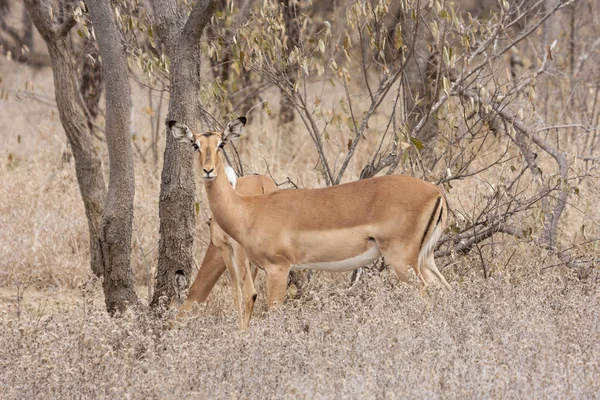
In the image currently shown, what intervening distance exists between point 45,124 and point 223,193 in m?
6.33

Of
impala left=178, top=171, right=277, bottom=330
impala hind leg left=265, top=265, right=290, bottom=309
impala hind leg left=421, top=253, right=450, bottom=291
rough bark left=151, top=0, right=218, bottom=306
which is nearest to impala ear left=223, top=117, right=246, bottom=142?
rough bark left=151, top=0, right=218, bottom=306

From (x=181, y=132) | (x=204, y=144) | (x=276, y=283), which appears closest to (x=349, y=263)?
(x=276, y=283)

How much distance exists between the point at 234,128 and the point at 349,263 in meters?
1.14

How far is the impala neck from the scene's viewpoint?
6.20 meters

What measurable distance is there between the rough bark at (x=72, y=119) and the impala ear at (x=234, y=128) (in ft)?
6.17

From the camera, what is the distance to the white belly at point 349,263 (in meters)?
6.14

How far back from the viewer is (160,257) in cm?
629

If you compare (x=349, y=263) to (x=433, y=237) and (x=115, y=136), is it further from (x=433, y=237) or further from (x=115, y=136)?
(x=115, y=136)

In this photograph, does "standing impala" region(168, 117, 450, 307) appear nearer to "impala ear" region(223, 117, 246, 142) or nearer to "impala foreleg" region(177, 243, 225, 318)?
"impala ear" region(223, 117, 246, 142)

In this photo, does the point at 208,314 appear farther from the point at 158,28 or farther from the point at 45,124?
the point at 45,124

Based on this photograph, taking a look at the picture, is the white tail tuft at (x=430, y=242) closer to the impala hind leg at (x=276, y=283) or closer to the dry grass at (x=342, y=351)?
the dry grass at (x=342, y=351)

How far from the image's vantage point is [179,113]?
6043mm

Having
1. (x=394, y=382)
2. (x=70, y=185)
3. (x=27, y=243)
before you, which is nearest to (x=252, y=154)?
(x=70, y=185)

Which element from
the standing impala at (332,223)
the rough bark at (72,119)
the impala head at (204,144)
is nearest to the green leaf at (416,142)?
the standing impala at (332,223)
